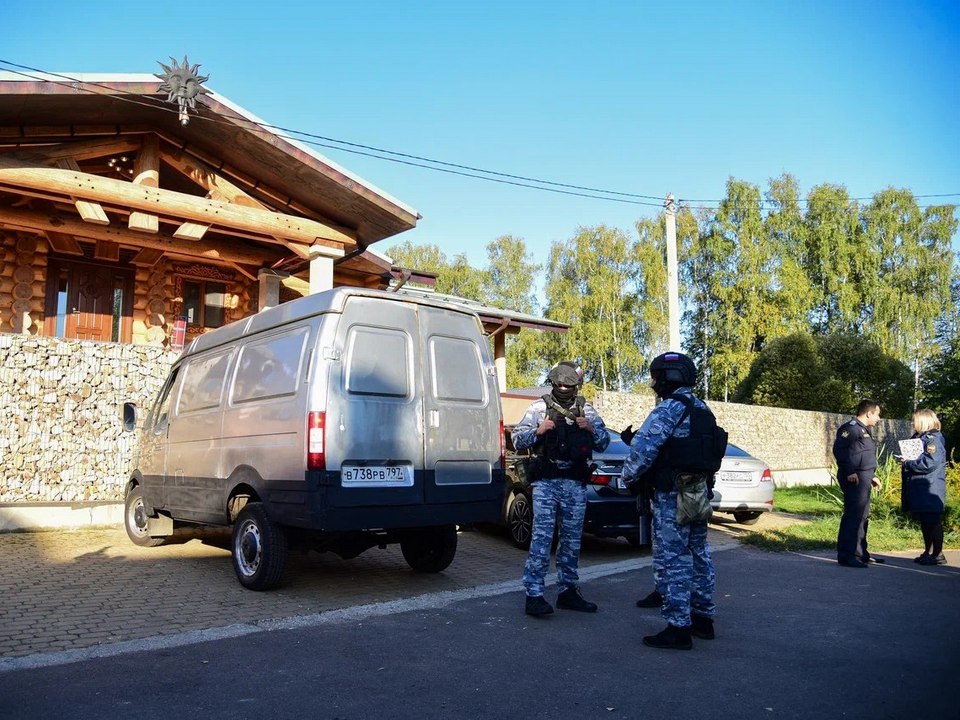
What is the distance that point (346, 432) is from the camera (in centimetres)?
582

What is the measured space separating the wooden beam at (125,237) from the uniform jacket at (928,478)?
11.0 metres

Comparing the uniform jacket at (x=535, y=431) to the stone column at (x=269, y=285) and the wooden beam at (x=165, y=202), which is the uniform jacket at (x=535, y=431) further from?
the stone column at (x=269, y=285)

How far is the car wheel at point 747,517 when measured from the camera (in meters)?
11.7

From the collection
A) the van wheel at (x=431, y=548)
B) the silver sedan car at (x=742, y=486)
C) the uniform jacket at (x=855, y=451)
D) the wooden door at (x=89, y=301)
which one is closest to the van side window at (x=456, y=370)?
the van wheel at (x=431, y=548)

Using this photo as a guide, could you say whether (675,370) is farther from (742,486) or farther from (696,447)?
(742,486)

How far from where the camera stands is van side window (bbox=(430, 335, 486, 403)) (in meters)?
6.50

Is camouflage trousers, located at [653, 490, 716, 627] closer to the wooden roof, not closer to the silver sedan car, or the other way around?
the silver sedan car

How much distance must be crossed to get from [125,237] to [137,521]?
5658 millimetres

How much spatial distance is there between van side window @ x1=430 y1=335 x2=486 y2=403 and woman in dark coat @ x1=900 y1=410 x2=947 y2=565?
16.9 ft

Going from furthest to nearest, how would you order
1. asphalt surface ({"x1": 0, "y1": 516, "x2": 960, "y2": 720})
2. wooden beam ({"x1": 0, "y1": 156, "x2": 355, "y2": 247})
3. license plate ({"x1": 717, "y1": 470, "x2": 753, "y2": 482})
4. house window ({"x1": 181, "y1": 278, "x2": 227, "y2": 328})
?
1. house window ({"x1": 181, "y1": 278, "x2": 227, "y2": 328})
2. license plate ({"x1": 717, "y1": 470, "x2": 753, "y2": 482})
3. wooden beam ({"x1": 0, "y1": 156, "x2": 355, "y2": 247})
4. asphalt surface ({"x1": 0, "y1": 516, "x2": 960, "y2": 720})

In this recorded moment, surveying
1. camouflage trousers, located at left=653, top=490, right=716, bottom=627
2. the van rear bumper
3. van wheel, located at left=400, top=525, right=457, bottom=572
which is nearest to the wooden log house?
van wheel, located at left=400, top=525, right=457, bottom=572

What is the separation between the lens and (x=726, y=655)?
4750 mm

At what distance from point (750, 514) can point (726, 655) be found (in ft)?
24.5

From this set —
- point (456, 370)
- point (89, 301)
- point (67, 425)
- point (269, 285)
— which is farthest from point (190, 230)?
point (456, 370)
